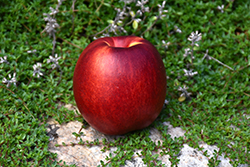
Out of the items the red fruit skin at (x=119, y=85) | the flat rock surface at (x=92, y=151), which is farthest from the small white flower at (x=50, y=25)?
the flat rock surface at (x=92, y=151)

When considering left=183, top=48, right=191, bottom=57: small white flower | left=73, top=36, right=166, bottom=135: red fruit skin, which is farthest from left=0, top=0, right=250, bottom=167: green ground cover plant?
left=73, top=36, right=166, bottom=135: red fruit skin

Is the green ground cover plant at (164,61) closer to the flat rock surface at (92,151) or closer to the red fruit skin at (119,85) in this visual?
the flat rock surface at (92,151)

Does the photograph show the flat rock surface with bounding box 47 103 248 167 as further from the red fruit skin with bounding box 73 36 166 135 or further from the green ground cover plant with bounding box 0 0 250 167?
the red fruit skin with bounding box 73 36 166 135

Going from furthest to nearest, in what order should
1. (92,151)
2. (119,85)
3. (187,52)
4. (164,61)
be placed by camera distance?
1. (164,61)
2. (187,52)
3. (92,151)
4. (119,85)

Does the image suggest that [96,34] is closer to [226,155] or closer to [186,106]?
[186,106]

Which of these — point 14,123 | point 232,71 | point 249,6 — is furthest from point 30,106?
point 249,6

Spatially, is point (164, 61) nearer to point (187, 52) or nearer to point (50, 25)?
point (187, 52)

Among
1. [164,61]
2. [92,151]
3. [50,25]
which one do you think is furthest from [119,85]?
[50,25]
